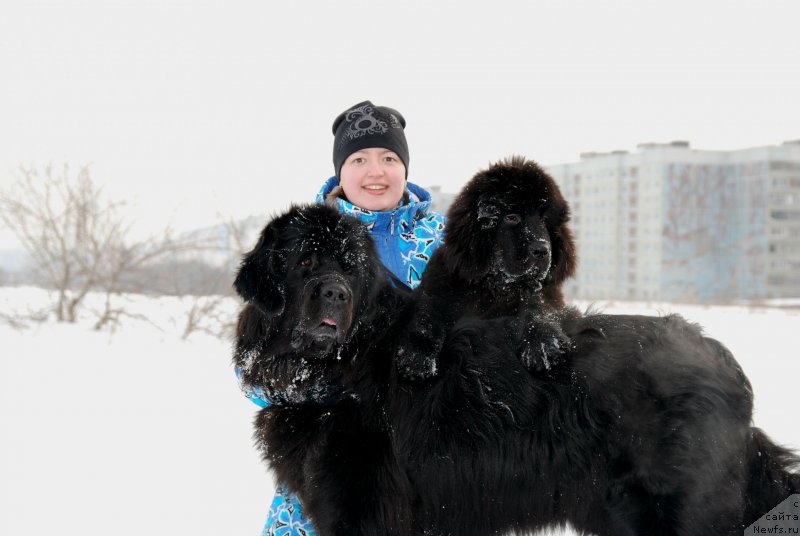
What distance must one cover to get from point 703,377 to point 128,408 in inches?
226

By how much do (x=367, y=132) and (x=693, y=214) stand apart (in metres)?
30.0

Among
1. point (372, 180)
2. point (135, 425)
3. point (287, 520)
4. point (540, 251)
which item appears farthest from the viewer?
point (135, 425)

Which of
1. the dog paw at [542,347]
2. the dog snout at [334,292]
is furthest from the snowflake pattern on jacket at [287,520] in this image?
the dog paw at [542,347]

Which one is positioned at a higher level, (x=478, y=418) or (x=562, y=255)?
(x=562, y=255)

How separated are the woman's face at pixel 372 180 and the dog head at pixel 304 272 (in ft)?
3.15

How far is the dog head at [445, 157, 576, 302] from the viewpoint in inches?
134

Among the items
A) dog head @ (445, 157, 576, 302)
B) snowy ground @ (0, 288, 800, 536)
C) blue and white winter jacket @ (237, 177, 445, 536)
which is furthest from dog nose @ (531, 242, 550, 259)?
blue and white winter jacket @ (237, 177, 445, 536)

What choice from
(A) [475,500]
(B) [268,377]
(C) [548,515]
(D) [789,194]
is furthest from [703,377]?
(D) [789,194]

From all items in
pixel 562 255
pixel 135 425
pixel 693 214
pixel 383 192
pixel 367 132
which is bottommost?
pixel 135 425

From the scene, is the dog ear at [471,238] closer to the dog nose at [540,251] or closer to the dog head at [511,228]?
the dog head at [511,228]

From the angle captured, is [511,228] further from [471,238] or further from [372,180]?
[372,180]

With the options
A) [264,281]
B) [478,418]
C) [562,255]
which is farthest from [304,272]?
[562,255]

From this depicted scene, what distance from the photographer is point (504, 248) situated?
3457mm

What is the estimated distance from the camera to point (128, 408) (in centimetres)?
659
